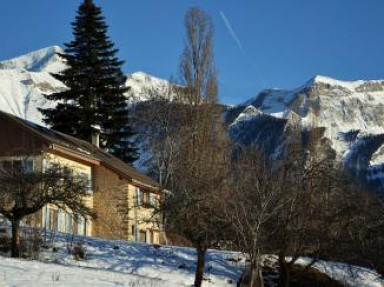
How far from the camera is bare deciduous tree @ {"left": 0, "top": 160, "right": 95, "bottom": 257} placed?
2072cm

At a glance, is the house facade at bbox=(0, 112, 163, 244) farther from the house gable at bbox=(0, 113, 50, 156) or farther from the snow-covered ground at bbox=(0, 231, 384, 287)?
the snow-covered ground at bbox=(0, 231, 384, 287)

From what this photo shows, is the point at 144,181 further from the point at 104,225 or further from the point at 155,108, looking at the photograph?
the point at 155,108

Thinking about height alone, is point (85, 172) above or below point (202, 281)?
above

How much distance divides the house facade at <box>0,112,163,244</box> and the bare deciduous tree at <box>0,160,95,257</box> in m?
11.7

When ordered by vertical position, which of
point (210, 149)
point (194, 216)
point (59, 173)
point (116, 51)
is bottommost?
point (194, 216)

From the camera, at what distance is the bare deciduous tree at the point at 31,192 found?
68.0 feet

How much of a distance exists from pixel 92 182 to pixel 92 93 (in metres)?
13.1

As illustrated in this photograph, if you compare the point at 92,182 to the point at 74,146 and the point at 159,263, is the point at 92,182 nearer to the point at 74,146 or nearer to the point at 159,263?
the point at 74,146

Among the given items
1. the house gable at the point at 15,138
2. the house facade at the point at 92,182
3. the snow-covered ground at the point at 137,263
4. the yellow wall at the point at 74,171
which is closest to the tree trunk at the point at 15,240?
the snow-covered ground at the point at 137,263

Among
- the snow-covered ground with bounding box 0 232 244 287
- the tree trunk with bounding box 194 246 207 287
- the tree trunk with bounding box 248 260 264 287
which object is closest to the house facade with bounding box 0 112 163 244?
the snow-covered ground with bounding box 0 232 244 287

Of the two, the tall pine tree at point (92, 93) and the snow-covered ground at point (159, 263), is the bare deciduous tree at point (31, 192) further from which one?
the tall pine tree at point (92, 93)

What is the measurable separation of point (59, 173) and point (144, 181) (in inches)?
828

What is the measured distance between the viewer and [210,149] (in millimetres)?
42312

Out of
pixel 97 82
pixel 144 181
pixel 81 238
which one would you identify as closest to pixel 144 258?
pixel 81 238
